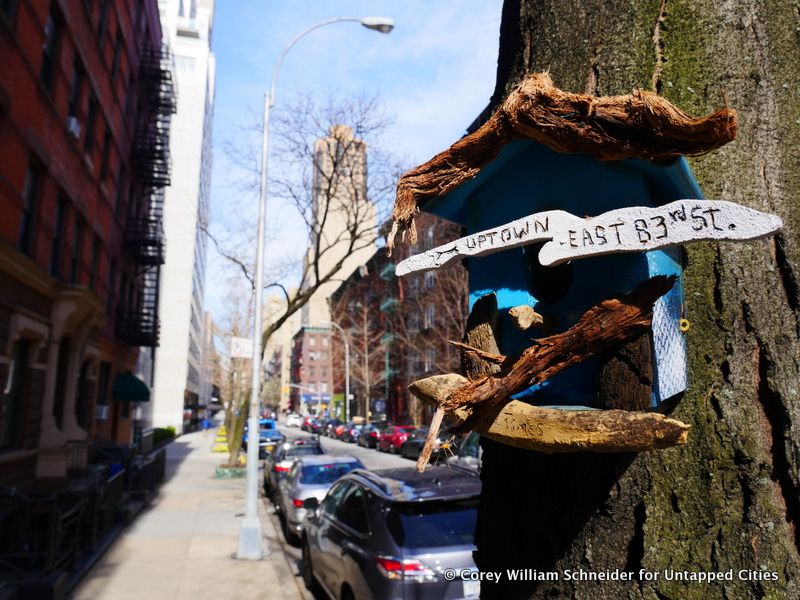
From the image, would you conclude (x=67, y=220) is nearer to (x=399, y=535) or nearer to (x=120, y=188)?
(x=120, y=188)

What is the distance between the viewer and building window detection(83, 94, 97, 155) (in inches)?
655

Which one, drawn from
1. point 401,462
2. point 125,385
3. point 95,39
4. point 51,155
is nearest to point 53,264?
point 51,155

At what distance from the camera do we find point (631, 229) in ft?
4.95

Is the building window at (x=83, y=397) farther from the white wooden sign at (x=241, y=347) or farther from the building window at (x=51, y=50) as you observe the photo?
the building window at (x=51, y=50)

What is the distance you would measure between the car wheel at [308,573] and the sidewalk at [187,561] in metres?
0.18

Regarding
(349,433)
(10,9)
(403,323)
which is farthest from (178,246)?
(10,9)

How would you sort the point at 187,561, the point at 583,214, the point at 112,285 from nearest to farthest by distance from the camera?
the point at 583,214 → the point at 187,561 → the point at 112,285

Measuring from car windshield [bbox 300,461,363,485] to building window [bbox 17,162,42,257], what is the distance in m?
7.22

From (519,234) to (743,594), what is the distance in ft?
3.64

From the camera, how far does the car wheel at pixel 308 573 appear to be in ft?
26.6

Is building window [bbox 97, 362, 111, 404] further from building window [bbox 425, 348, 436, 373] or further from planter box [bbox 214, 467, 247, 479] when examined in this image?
building window [bbox 425, 348, 436, 373]

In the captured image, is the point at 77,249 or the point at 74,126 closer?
the point at 74,126

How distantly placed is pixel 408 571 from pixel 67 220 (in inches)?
523

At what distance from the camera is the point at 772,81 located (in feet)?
6.48
